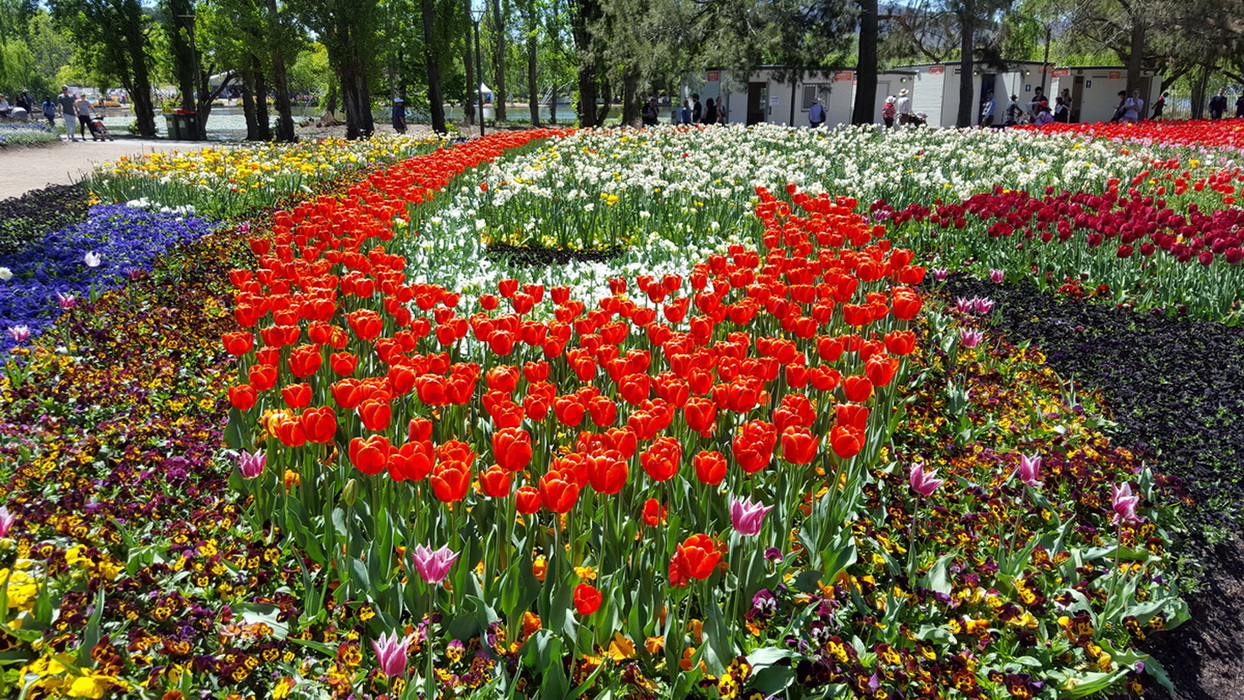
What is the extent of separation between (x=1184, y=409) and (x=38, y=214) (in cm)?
1048

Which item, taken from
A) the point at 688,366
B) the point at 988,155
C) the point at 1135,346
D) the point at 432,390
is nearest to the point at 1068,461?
the point at 688,366

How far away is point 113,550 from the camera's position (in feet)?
8.88

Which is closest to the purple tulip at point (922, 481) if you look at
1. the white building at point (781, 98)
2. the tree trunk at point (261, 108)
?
the tree trunk at point (261, 108)

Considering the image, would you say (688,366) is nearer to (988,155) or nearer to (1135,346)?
(1135,346)

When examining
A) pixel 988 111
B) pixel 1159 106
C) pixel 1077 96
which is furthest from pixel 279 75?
pixel 1077 96

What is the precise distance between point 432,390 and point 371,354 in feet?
4.68

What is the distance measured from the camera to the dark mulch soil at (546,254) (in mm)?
7781

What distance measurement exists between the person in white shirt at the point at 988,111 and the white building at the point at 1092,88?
6.37 metres

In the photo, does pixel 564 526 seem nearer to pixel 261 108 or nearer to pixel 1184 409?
pixel 1184 409

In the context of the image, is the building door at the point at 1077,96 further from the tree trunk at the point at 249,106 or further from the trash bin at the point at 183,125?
the trash bin at the point at 183,125

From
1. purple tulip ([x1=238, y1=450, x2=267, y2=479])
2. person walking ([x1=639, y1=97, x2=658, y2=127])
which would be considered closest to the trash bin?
person walking ([x1=639, y1=97, x2=658, y2=127])

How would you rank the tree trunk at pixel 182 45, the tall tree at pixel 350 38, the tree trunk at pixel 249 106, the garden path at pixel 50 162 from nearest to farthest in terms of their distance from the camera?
1. the garden path at pixel 50 162
2. the tall tree at pixel 350 38
3. the tree trunk at pixel 249 106
4. the tree trunk at pixel 182 45

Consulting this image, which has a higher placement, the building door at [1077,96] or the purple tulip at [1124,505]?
the building door at [1077,96]

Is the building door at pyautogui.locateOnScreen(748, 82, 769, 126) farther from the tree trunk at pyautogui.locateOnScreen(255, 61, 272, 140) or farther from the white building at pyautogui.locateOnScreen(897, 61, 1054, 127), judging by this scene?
the tree trunk at pyautogui.locateOnScreen(255, 61, 272, 140)
